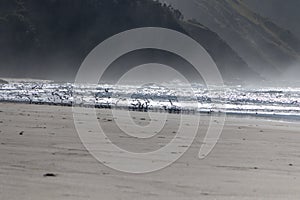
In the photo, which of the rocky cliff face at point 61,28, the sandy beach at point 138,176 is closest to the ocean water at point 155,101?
the sandy beach at point 138,176

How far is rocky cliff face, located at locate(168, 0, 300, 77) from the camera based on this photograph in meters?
138

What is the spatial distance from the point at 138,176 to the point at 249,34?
148876mm

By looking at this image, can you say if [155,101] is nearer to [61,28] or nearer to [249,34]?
[61,28]

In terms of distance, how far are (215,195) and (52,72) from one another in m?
71.3

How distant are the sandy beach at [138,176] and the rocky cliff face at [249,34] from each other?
122546mm

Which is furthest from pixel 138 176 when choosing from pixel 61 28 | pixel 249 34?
pixel 249 34

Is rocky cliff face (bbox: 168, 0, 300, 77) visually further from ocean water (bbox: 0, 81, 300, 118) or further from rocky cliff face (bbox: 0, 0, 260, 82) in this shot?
ocean water (bbox: 0, 81, 300, 118)

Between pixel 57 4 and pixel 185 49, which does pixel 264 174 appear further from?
pixel 185 49

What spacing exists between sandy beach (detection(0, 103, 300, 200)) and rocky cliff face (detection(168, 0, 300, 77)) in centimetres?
12255

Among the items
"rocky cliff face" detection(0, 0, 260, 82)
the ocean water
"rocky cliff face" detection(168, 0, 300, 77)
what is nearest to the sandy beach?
the ocean water

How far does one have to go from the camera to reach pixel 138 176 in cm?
674

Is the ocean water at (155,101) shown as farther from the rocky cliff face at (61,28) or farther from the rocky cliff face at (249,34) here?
the rocky cliff face at (249,34)

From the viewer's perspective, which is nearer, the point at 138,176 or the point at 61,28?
the point at 138,176

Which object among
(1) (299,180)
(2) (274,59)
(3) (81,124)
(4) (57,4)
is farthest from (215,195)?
(2) (274,59)
